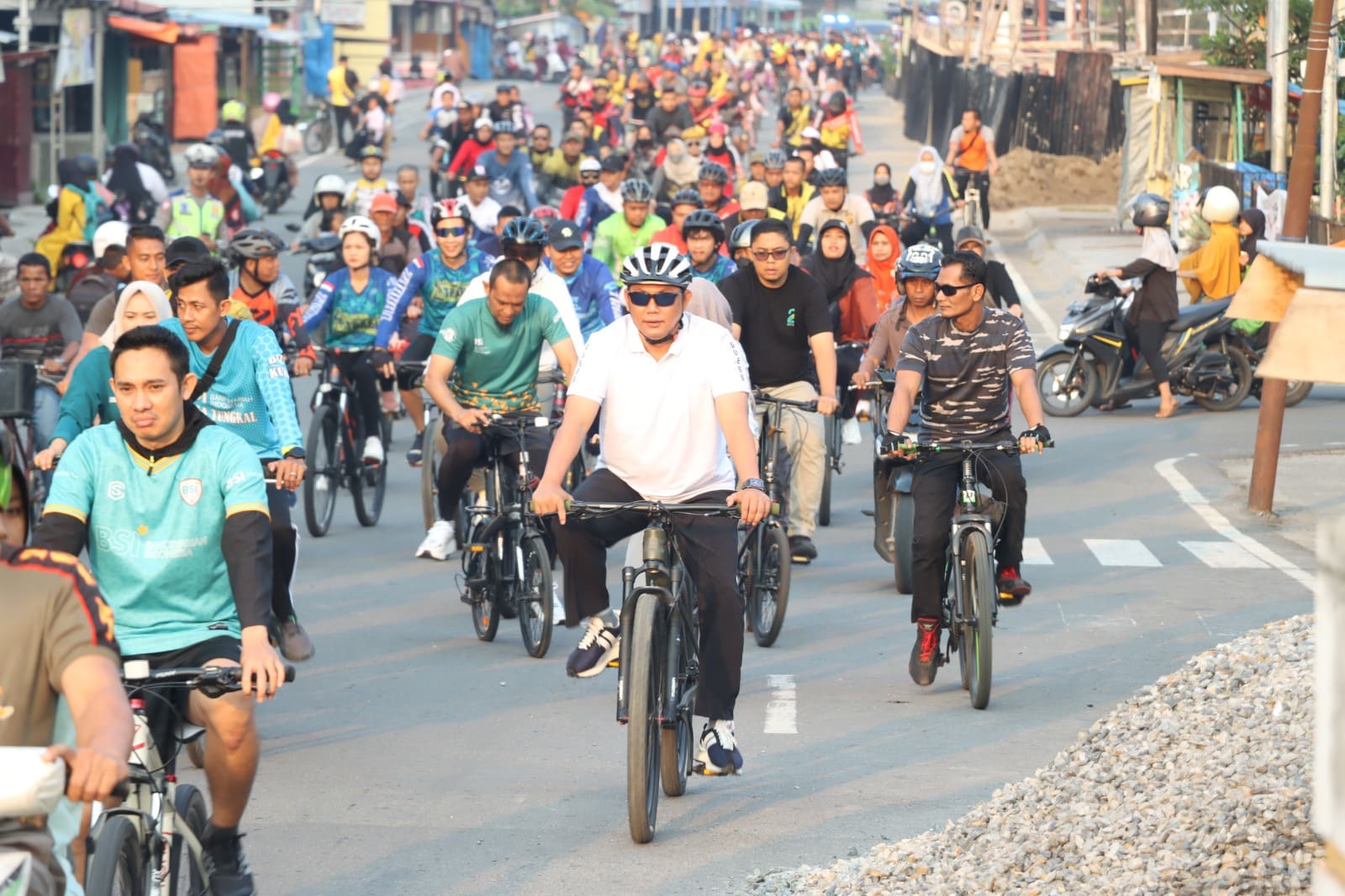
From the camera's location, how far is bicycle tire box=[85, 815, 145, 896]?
189 inches


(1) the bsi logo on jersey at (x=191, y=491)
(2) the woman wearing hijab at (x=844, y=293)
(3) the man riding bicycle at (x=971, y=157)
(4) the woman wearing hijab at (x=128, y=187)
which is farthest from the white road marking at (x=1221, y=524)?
(3) the man riding bicycle at (x=971, y=157)

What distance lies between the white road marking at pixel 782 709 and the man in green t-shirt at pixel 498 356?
5.65 feet

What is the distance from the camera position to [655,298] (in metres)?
7.71

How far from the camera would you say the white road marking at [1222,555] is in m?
13.2

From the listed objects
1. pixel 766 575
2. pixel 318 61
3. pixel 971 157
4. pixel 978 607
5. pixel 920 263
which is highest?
pixel 318 61

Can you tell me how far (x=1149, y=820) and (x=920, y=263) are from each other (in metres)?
5.99

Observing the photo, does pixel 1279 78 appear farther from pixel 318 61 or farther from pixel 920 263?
pixel 318 61

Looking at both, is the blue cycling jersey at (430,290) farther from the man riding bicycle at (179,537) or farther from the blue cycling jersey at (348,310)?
the man riding bicycle at (179,537)

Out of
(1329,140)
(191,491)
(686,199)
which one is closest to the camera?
(191,491)

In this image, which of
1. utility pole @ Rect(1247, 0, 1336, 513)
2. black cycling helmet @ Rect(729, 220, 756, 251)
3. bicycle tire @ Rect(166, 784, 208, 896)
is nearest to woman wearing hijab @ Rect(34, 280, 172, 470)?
bicycle tire @ Rect(166, 784, 208, 896)

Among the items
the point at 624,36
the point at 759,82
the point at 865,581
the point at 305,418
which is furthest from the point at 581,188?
the point at 624,36

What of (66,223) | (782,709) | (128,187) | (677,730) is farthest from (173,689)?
(128,187)

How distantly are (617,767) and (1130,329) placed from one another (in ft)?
38.4

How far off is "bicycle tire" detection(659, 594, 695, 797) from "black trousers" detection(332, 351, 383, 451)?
21.2 ft
